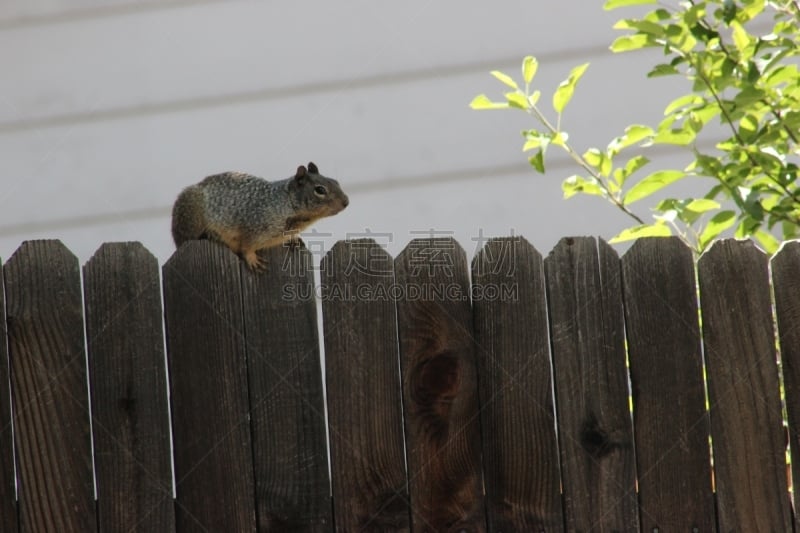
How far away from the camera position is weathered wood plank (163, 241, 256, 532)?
308 cm

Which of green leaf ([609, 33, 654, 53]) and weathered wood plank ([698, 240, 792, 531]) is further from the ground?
green leaf ([609, 33, 654, 53])

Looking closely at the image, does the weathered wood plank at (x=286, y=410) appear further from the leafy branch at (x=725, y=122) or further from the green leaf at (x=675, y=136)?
the green leaf at (x=675, y=136)

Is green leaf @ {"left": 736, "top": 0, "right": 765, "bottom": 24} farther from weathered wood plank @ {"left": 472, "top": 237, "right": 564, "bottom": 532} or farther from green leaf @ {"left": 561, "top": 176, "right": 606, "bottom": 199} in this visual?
weathered wood plank @ {"left": 472, "top": 237, "right": 564, "bottom": 532}

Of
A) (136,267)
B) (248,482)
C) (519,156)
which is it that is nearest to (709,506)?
(248,482)

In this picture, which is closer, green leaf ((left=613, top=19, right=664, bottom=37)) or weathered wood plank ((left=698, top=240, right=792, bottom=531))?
weathered wood plank ((left=698, top=240, right=792, bottom=531))

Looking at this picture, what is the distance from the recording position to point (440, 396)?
312cm

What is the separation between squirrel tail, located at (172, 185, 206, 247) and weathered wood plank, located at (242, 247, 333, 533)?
4.23 feet

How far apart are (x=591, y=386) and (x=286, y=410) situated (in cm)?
87

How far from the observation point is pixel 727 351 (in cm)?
318

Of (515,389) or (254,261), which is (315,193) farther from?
(515,389)

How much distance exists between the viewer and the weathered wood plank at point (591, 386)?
3131 millimetres

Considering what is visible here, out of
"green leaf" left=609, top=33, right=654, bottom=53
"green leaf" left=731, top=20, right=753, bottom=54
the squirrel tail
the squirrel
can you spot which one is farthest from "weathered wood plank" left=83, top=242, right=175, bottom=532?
"green leaf" left=731, top=20, right=753, bottom=54

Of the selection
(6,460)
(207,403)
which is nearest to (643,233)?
(207,403)

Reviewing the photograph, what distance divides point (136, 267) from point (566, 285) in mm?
1226
